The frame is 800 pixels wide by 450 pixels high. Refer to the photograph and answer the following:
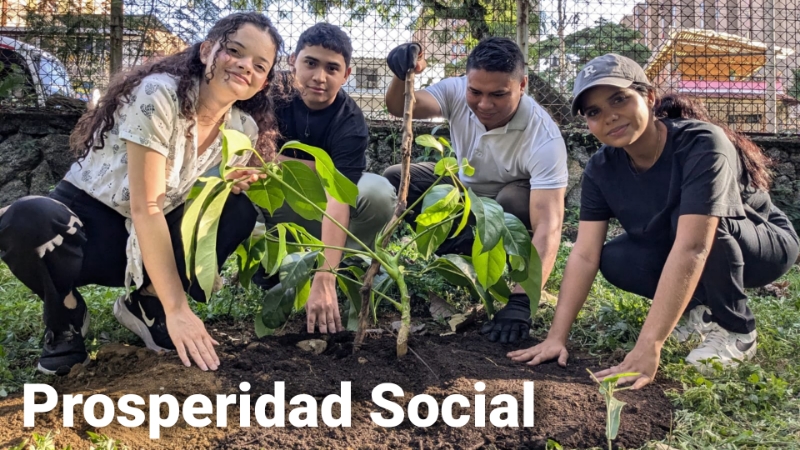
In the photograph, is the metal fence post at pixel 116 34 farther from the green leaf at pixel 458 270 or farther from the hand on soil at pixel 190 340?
the green leaf at pixel 458 270

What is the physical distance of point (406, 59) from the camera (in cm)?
221

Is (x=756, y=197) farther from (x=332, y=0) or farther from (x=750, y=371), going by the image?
(x=332, y=0)

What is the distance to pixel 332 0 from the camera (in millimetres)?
4492

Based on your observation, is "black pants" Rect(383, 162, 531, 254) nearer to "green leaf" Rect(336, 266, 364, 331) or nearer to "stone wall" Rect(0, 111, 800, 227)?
"green leaf" Rect(336, 266, 364, 331)

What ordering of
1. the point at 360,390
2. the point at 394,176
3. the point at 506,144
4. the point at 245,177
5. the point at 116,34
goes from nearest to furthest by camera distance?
the point at 360,390 → the point at 245,177 → the point at 506,144 → the point at 394,176 → the point at 116,34

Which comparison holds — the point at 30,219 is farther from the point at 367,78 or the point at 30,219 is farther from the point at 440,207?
the point at 367,78

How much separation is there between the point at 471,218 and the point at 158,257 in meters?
1.38

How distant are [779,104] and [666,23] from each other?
1.11 metres

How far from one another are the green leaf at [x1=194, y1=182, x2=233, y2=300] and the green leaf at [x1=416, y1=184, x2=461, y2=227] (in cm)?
53

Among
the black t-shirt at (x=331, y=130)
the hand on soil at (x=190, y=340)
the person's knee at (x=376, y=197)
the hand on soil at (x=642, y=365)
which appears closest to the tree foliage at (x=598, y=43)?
the person's knee at (x=376, y=197)

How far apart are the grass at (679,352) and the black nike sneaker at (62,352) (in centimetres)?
4

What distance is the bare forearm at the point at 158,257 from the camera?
1920mm

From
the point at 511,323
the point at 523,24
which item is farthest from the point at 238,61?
the point at 523,24

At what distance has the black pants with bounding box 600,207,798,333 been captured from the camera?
216 cm
